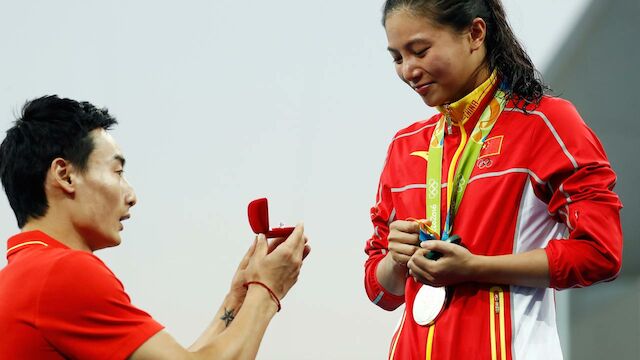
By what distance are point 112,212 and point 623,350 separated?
90.4 inches

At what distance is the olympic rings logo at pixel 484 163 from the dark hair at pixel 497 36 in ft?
0.41

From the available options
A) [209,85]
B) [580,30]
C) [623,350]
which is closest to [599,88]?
[580,30]

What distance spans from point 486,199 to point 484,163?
0.07 metres

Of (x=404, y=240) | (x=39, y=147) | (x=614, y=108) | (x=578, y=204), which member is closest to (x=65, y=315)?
(x=39, y=147)

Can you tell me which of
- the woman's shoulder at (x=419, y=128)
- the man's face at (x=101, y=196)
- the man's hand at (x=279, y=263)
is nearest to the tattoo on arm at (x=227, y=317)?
the man's hand at (x=279, y=263)

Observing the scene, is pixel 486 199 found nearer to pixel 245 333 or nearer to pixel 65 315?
pixel 245 333

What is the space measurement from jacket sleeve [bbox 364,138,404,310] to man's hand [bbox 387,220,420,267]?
0.17 m

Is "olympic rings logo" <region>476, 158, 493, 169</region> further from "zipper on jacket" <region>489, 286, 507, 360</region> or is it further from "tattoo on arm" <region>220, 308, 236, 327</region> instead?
"tattoo on arm" <region>220, 308, 236, 327</region>

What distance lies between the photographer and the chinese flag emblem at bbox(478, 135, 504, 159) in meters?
1.64

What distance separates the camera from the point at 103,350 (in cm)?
150

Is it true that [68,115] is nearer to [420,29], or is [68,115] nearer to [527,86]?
[420,29]

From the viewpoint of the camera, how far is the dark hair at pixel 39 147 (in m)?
1.68

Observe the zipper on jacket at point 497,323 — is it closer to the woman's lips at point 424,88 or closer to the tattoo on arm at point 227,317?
the woman's lips at point 424,88

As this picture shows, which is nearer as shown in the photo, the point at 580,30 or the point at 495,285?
the point at 495,285
